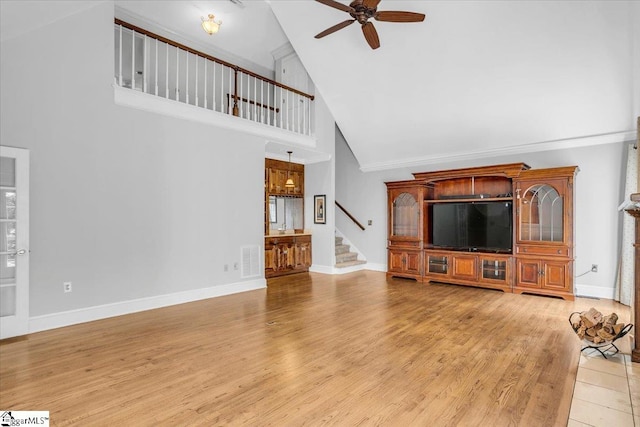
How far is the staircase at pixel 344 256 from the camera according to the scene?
8.03 meters

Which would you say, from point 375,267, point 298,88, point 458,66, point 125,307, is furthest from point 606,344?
point 298,88

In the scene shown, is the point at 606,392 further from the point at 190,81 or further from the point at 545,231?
the point at 190,81

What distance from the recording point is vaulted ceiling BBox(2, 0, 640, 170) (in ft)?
14.1

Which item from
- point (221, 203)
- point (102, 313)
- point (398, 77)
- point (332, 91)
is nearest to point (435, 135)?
point (398, 77)

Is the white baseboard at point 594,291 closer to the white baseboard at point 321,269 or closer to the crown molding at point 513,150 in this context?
the crown molding at point 513,150

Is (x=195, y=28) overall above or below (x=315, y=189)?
above

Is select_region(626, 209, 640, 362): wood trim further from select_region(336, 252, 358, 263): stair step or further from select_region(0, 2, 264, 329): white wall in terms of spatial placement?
select_region(336, 252, 358, 263): stair step

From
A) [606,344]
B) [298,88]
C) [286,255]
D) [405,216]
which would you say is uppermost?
[298,88]

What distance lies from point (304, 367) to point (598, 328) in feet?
9.10

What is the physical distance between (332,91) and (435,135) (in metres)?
2.32

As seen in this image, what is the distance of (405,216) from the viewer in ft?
23.5

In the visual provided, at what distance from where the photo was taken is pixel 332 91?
6926 mm

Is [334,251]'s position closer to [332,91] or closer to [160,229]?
[332,91]

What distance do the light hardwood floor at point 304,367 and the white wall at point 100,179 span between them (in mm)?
604
